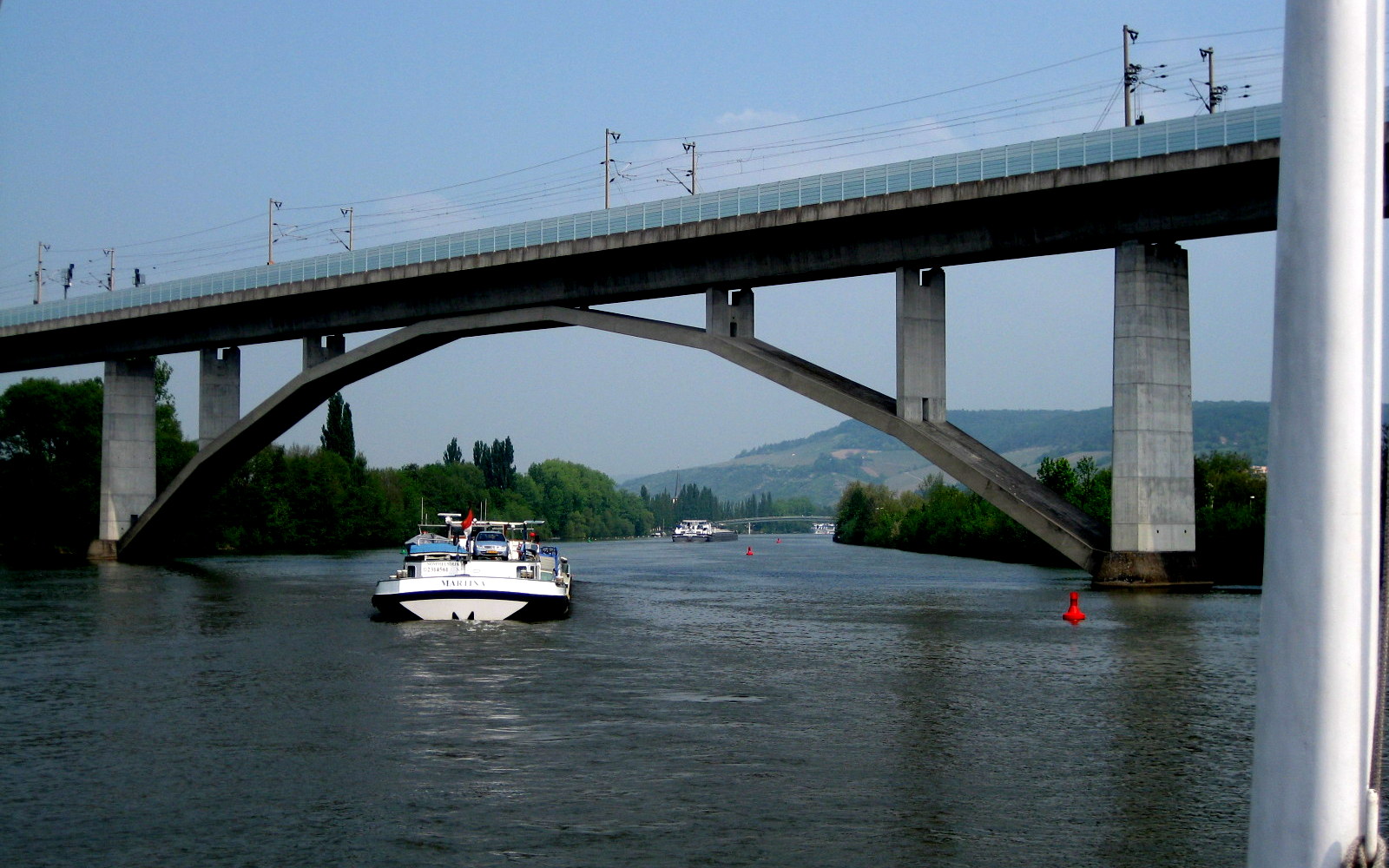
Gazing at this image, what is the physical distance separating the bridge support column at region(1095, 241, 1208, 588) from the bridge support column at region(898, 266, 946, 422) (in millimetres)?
6275

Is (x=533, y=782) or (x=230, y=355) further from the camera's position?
(x=230, y=355)

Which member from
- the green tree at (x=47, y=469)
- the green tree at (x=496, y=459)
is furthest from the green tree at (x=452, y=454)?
the green tree at (x=47, y=469)

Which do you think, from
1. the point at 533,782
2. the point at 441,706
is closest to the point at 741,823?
the point at 533,782

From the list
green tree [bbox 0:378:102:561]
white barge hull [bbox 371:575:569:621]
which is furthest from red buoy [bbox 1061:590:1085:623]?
green tree [bbox 0:378:102:561]

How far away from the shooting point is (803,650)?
88.7 feet

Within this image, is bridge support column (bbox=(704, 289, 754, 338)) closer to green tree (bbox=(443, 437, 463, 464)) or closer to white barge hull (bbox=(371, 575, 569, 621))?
white barge hull (bbox=(371, 575, 569, 621))

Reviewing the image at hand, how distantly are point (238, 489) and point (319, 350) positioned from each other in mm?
35633

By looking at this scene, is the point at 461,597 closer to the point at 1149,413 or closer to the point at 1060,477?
the point at 1149,413

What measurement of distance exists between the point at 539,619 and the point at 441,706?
14379 mm

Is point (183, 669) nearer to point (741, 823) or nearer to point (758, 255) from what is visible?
point (741, 823)

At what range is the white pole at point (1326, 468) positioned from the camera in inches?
140

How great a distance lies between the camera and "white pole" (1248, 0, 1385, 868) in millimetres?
3566

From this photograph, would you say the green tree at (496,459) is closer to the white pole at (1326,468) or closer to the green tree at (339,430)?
the green tree at (339,430)

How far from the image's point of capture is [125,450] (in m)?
70.2
